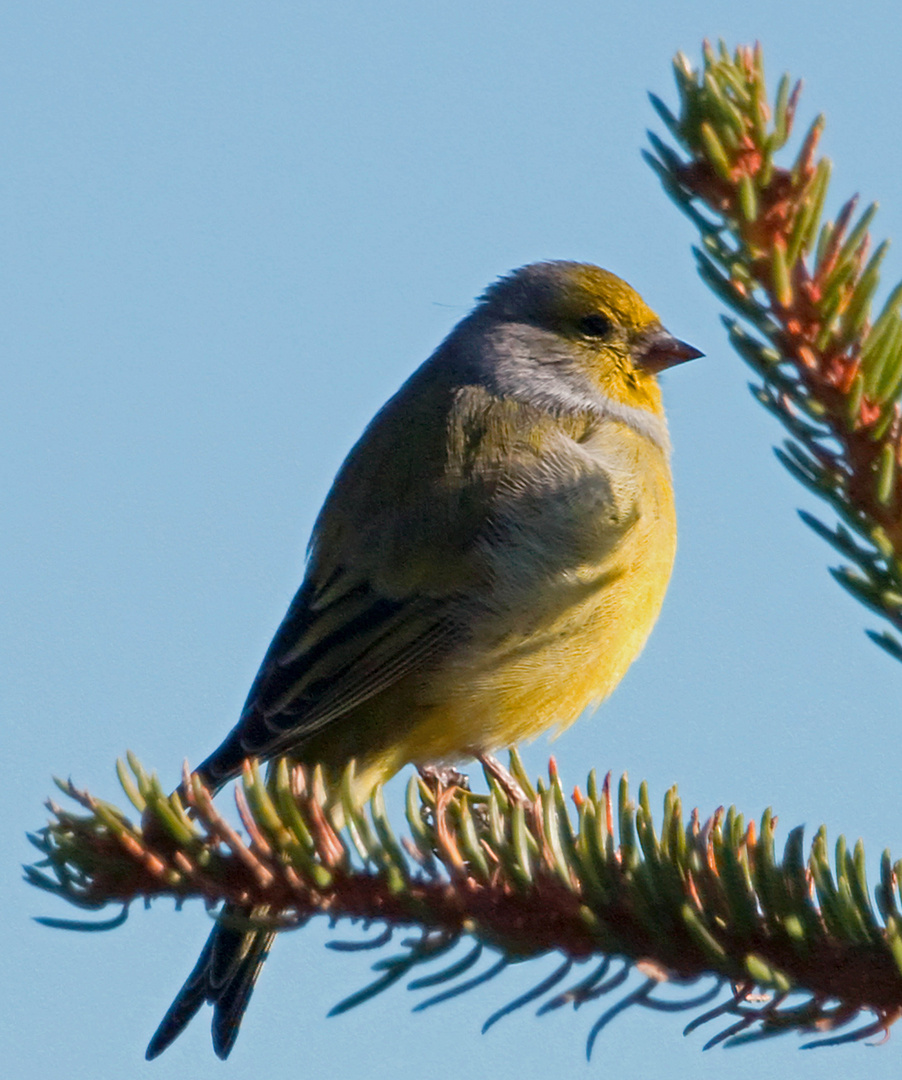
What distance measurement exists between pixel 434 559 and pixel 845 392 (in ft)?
6.99

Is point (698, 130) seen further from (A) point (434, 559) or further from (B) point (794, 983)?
(A) point (434, 559)

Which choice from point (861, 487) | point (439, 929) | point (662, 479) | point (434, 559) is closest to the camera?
point (861, 487)

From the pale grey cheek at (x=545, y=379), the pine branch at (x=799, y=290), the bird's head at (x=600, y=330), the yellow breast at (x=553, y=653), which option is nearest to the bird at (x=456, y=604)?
the yellow breast at (x=553, y=653)

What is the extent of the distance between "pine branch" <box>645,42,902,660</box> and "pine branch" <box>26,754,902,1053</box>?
306mm

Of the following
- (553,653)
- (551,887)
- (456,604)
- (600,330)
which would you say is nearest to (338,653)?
(456,604)

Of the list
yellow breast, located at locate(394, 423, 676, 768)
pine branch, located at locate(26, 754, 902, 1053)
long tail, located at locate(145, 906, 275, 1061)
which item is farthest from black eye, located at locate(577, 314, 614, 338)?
pine branch, located at locate(26, 754, 902, 1053)

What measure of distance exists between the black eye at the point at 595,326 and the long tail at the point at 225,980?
82.9 inches

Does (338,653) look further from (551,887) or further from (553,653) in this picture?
(551,887)

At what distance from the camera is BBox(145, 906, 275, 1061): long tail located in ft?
9.14

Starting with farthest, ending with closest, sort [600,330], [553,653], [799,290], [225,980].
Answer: [600,330], [553,653], [225,980], [799,290]

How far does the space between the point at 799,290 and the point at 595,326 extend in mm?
2999

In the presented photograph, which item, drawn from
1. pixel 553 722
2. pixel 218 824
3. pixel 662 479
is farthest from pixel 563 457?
pixel 218 824

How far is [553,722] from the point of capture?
10.9ft

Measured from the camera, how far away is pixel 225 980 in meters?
2.87
